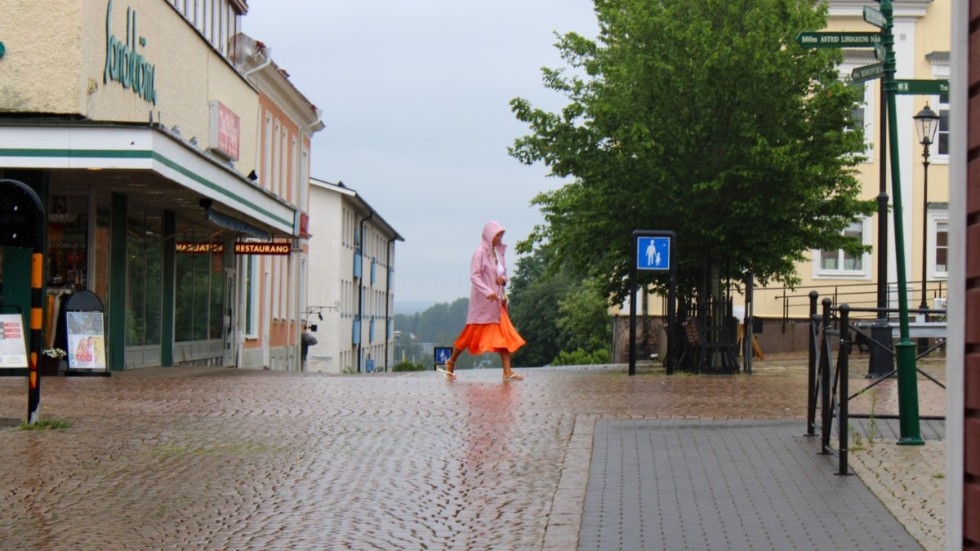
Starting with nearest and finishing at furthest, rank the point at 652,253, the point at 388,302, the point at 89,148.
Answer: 1. the point at 89,148
2. the point at 652,253
3. the point at 388,302

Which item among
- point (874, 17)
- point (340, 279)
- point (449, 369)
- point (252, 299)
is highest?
point (874, 17)

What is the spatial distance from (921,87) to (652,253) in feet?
41.5

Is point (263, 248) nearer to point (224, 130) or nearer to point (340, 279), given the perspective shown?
point (224, 130)

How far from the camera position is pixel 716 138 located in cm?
2622

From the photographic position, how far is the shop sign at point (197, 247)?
2891 centimetres

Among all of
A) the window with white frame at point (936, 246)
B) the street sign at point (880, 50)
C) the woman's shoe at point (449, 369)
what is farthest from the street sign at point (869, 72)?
the window with white frame at point (936, 246)

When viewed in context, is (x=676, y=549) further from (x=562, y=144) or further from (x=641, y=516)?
(x=562, y=144)

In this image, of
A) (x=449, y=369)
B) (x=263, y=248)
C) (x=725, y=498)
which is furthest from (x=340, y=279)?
(x=725, y=498)

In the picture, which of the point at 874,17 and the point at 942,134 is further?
the point at 942,134

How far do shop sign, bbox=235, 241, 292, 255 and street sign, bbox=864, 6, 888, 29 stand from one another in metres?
22.1

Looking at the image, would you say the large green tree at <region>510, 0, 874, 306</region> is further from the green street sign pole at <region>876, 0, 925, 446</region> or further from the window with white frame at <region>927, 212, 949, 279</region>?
the window with white frame at <region>927, 212, 949, 279</region>

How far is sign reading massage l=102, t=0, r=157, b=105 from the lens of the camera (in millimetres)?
21422

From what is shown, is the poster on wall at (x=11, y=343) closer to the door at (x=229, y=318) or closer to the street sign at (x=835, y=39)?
the street sign at (x=835, y=39)

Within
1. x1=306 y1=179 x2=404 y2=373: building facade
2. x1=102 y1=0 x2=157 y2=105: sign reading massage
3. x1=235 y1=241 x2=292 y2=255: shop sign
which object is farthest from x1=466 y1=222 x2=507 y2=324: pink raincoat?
x1=306 y1=179 x2=404 y2=373: building facade
